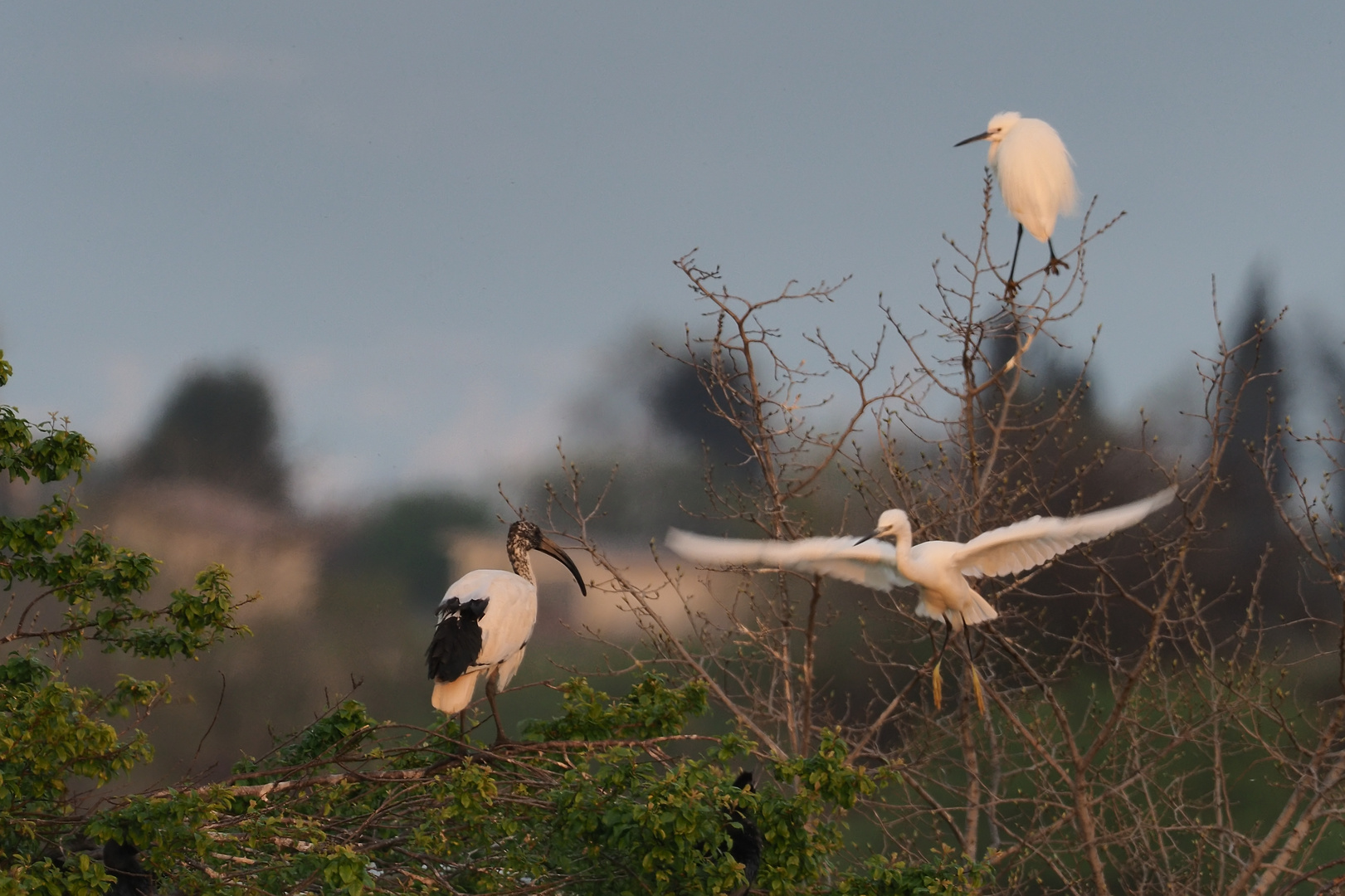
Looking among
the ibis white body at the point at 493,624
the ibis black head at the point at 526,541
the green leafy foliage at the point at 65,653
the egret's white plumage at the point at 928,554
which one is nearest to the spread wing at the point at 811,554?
the egret's white plumage at the point at 928,554

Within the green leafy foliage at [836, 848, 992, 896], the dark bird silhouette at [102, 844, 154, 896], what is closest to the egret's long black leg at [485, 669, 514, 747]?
the dark bird silhouette at [102, 844, 154, 896]

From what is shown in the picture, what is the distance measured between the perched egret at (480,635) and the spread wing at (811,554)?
693 millimetres

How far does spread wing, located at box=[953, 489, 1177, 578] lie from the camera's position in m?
4.05

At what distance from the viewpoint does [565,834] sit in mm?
3246

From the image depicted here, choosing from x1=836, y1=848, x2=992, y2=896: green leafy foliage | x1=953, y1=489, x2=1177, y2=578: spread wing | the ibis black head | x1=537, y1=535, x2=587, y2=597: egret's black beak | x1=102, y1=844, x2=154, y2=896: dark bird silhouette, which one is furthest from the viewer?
x1=537, y1=535, x2=587, y2=597: egret's black beak

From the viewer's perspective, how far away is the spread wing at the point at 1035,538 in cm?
405

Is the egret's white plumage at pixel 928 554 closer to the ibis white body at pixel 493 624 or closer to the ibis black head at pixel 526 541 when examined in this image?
the ibis white body at pixel 493 624

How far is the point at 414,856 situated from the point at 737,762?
573cm

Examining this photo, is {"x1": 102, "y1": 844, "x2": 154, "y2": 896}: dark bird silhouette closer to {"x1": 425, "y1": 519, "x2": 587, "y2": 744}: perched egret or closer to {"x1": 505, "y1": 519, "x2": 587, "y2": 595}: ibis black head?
{"x1": 425, "y1": 519, "x2": 587, "y2": 744}: perched egret

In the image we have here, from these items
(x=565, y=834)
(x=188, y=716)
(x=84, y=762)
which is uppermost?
(x=188, y=716)

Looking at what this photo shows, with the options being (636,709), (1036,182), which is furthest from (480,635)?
(1036,182)

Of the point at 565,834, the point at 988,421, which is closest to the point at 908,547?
the point at 988,421

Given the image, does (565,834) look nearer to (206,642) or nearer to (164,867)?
(164,867)

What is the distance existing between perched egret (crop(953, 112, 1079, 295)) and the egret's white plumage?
1474 millimetres
